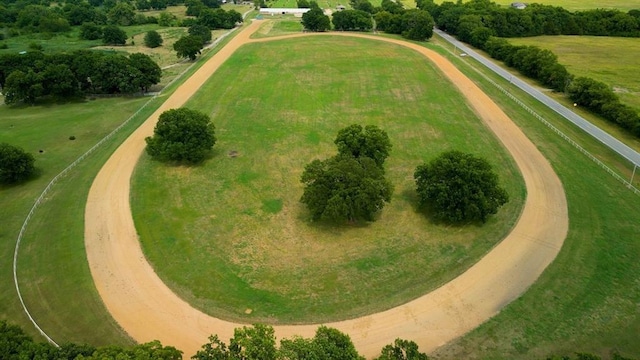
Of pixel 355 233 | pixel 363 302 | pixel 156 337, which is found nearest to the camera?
pixel 156 337

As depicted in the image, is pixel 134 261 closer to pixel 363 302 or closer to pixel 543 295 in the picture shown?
pixel 363 302

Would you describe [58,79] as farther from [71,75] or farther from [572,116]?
[572,116]

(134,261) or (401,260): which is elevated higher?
(401,260)

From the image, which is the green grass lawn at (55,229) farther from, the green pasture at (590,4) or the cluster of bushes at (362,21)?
the green pasture at (590,4)

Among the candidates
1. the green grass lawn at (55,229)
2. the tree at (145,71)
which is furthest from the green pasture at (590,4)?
the green grass lawn at (55,229)

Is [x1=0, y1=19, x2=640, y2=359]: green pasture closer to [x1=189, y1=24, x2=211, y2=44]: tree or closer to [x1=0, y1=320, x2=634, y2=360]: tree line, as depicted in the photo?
[x1=0, y1=320, x2=634, y2=360]: tree line

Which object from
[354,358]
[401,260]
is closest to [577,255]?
[401,260]

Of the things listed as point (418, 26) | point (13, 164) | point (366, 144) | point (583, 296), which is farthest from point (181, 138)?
point (418, 26)

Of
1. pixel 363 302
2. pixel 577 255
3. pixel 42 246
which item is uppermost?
pixel 577 255
